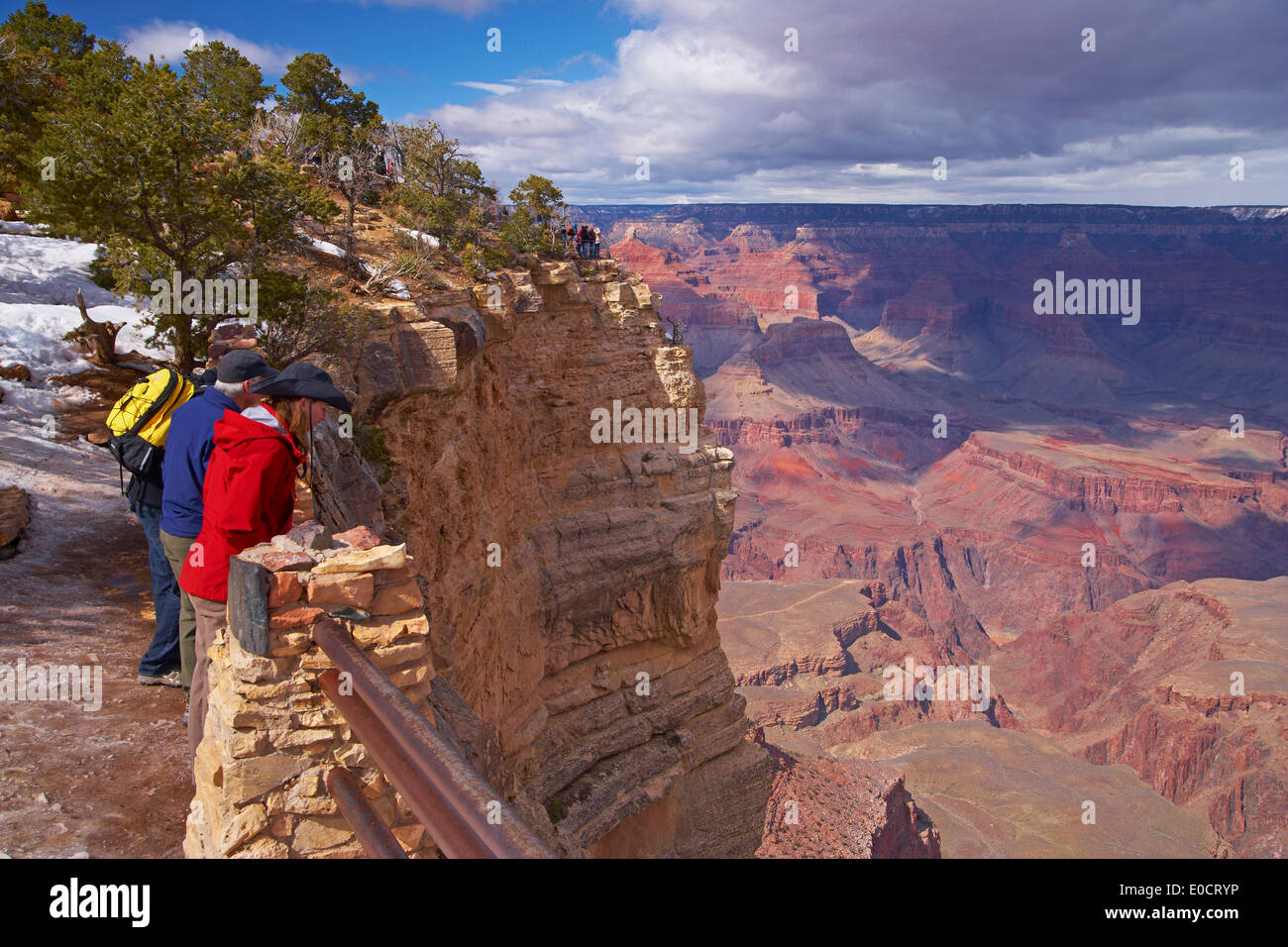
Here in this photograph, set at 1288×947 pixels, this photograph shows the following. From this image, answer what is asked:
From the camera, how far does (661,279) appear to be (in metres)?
130

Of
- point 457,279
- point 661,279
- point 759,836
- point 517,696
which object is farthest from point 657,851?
point 661,279

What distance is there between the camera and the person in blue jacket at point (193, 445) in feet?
15.5

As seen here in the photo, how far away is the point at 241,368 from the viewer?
191 inches

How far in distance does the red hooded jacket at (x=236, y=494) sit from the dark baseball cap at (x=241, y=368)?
2.28 feet

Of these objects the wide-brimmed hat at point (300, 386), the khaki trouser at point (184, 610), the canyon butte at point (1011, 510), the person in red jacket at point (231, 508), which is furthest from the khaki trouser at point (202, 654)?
the canyon butte at point (1011, 510)

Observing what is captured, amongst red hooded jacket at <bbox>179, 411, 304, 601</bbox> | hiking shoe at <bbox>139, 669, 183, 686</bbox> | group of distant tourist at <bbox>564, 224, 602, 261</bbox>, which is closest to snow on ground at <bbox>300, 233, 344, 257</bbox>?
group of distant tourist at <bbox>564, 224, 602, 261</bbox>

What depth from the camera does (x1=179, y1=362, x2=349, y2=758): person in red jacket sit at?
410 centimetres

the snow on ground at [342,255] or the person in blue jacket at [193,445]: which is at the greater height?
the snow on ground at [342,255]

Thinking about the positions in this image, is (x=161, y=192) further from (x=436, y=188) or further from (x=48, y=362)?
(x=436, y=188)

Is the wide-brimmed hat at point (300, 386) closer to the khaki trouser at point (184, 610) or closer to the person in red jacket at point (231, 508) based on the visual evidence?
the person in red jacket at point (231, 508)

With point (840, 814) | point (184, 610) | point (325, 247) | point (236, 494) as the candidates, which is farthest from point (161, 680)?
point (840, 814)

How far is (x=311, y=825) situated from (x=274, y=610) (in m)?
1.01

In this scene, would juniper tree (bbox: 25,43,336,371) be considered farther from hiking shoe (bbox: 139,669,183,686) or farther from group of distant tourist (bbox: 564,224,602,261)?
group of distant tourist (bbox: 564,224,602,261)
